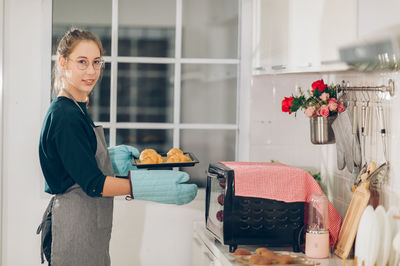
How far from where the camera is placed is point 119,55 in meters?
2.95

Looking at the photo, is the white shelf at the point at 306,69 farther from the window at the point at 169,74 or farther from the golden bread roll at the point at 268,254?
the golden bread roll at the point at 268,254

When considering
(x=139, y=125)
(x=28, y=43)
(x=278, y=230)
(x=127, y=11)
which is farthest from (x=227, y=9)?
(x=278, y=230)

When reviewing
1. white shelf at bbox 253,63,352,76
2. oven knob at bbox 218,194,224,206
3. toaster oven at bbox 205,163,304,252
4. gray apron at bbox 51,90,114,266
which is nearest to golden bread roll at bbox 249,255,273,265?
toaster oven at bbox 205,163,304,252

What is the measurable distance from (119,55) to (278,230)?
4.26 feet

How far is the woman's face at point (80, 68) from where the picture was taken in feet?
6.99

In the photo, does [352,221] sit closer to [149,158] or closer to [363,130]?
[363,130]

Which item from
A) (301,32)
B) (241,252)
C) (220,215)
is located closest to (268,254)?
(241,252)

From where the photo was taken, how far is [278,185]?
2178 millimetres

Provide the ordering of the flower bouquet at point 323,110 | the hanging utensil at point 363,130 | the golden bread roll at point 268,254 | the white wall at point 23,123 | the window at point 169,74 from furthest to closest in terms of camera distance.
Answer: the window at point 169,74 < the white wall at point 23,123 < the flower bouquet at point 323,110 < the hanging utensil at point 363,130 < the golden bread roll at point 268,254

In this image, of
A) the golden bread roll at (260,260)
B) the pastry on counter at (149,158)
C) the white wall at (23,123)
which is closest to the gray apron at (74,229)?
the pastry on counter at (149,158)

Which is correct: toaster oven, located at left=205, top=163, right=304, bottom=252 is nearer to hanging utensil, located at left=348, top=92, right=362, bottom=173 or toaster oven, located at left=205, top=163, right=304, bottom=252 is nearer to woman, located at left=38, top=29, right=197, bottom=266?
woman, located at left=38, top=29, right=197, bottom=266

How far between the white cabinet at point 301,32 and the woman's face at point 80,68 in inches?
31.1

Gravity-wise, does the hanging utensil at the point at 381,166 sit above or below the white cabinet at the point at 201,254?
above

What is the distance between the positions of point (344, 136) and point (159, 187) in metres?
0.74
